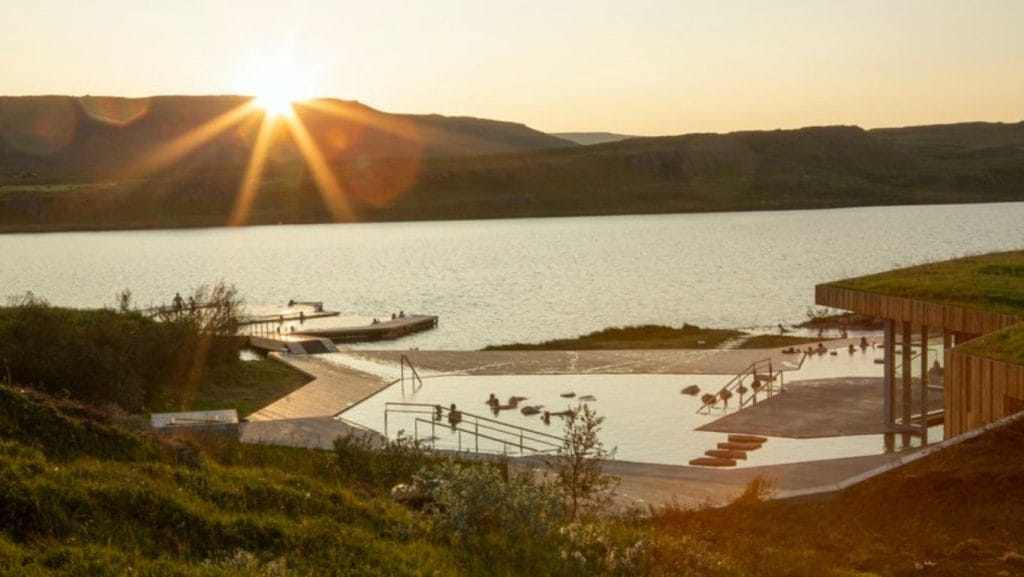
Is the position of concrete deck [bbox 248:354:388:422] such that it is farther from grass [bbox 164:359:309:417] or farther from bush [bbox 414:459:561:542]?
bush [bbox 414:459:561:542]

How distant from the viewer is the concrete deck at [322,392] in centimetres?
2445

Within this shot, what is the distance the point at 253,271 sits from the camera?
286 feet

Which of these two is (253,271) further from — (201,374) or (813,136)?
(813,136)

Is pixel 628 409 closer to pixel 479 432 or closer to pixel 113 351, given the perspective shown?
pixel 479 432

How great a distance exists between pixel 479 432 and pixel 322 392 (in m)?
5.99

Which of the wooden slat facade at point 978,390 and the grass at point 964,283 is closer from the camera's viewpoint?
the wooden slat facade at point 978,390

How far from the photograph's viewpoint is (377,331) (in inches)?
1964

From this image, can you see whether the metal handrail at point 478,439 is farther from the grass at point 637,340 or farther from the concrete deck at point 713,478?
the grass at point 637,340

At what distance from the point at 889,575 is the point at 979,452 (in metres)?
3.95

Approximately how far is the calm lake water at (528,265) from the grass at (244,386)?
17.0 m

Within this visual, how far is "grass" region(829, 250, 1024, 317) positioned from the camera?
63.5ft

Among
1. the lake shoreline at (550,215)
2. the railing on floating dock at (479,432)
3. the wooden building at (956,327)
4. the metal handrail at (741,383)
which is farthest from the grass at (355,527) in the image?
the lake shoreline at (550,215)

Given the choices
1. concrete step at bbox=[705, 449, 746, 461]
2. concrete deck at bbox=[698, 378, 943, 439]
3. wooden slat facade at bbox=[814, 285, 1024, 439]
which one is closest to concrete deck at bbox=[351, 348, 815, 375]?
concrete deck at bbox=[698, 378, 943, 439]

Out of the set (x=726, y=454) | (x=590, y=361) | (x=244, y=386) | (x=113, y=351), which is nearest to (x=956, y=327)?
(x=726, y=454)
